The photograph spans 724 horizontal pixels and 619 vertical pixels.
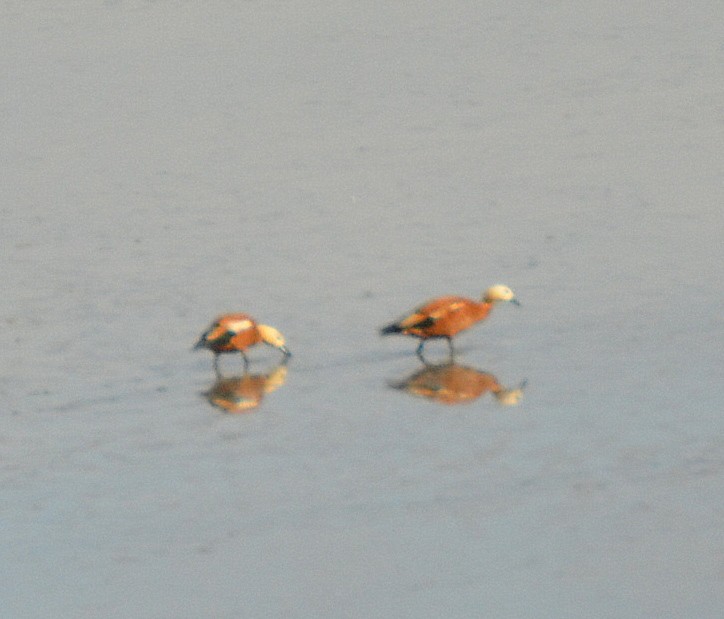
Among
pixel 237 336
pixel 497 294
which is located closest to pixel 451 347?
pixel 497 294

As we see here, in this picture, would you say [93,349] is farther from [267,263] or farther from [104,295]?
[267,263]

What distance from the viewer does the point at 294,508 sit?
10.5 meters

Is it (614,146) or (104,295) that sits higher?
(614,146)

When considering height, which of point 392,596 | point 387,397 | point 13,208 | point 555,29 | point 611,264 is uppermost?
point 555,29

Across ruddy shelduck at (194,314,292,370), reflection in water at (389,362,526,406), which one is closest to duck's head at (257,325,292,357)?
ruddy shelduck at (194,314,292,370)

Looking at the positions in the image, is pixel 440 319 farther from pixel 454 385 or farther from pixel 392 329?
pixel 454 385

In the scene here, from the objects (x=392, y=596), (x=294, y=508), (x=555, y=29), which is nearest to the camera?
(x=392, y=596)

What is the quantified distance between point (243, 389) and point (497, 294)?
235 cm

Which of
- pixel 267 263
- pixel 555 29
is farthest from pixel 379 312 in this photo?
pixel 555 29

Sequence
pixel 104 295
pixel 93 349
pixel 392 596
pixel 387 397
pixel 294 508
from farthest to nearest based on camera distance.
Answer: pixel 104 295
pixel 93 349
pixel 387 397
pixel 294 508
pixel 392 596

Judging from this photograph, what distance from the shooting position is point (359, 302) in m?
15.1

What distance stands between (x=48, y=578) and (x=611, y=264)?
24.7 ft

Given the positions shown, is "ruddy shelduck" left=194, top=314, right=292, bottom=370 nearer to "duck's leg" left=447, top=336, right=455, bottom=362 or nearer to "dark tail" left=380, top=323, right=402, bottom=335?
"dark tail" left=380, top=323, right=402, bottom=335

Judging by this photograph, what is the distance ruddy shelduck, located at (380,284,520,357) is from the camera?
1390 cm
